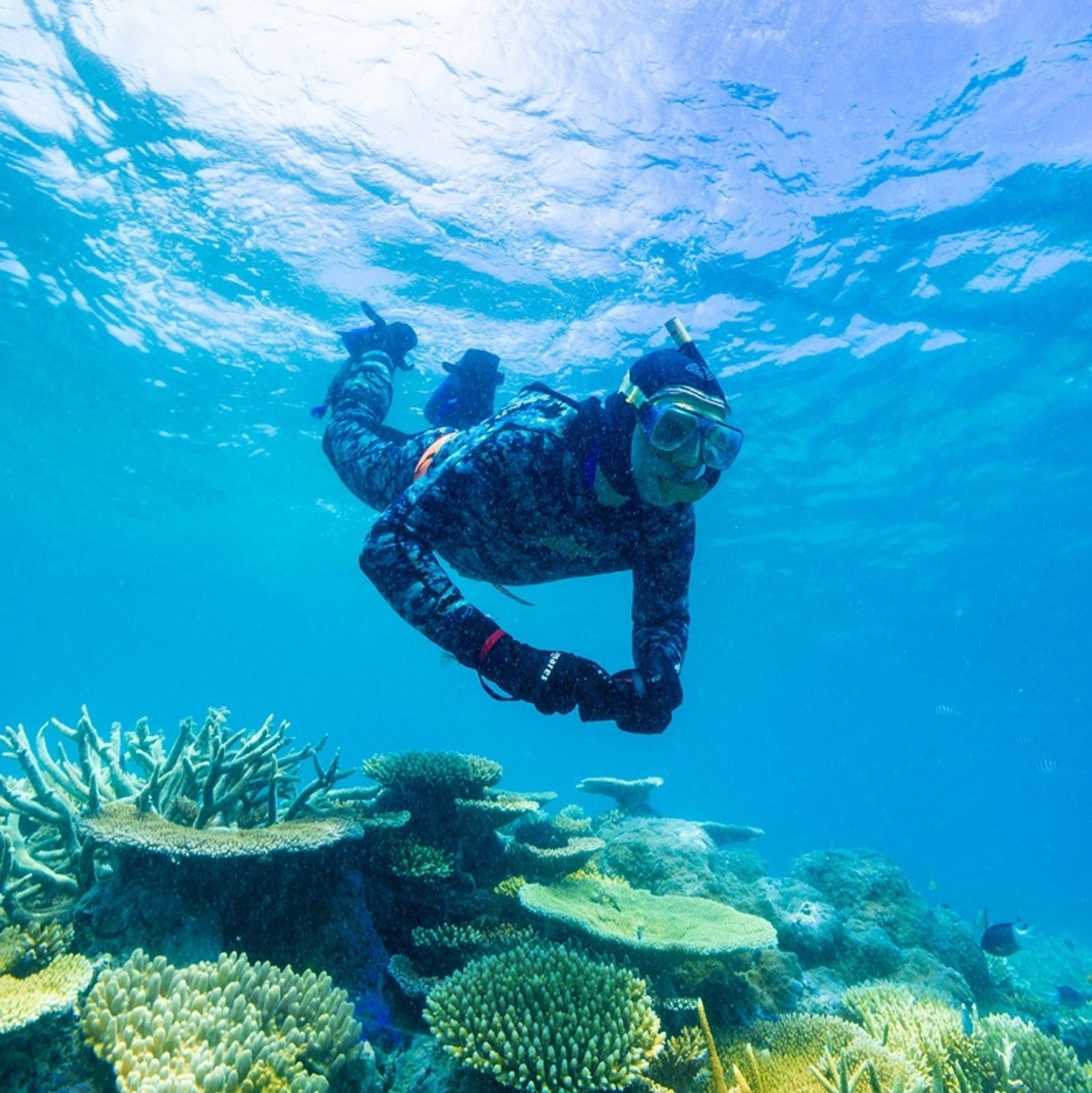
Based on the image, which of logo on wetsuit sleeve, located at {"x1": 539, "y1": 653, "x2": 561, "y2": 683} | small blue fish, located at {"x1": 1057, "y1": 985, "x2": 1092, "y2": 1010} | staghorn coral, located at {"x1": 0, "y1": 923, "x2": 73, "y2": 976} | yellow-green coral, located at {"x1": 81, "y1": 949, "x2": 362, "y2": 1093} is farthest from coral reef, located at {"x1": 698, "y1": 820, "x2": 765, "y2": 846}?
staghorn coral, located at {"x1": 0, "y1": 923, "x2": 73, "y2": 976}

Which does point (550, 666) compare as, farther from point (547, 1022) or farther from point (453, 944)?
point (453, 944)

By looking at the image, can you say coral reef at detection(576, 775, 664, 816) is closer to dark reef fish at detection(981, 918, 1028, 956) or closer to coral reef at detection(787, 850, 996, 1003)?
coral reef at detection(787, 850, 996, 1003)

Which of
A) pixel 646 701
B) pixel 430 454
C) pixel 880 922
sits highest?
pixel 430 454

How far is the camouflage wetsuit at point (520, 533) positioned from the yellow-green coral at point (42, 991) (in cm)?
216

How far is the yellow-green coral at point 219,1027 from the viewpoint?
2.74m

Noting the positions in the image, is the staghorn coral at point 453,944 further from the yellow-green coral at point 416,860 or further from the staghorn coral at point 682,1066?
the staghorn coral at point 682,1066

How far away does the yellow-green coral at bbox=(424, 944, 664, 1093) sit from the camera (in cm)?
315

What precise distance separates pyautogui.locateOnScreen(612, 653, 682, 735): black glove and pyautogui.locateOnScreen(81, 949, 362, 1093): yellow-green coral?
6.41 feet

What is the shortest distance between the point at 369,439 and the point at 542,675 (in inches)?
191

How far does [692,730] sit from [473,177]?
11374 cm

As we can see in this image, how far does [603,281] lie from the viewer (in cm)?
1692

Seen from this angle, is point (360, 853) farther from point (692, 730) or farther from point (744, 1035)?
point (692, 730)

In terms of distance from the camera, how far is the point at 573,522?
4473 mm

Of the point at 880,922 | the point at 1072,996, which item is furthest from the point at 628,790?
the point at 1072,996
